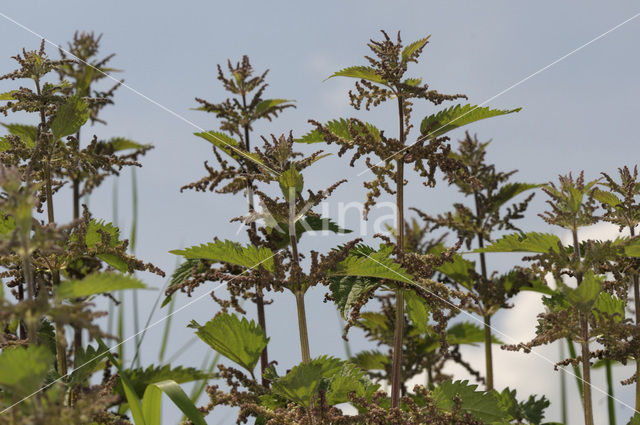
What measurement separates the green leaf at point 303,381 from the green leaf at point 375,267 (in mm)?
515

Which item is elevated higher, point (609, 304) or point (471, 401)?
point (609, 304)

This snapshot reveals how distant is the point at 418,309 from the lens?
4.48 metres

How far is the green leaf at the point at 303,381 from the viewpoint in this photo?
346 centimetres

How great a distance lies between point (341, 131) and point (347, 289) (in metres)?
1.20

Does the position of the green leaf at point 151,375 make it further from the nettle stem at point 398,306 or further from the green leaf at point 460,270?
the green leaf at point 460,270

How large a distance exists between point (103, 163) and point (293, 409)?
201 cm

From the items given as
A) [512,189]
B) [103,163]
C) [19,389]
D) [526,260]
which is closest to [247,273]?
[103,163]

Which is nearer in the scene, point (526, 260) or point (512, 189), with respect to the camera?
point (526, 260)

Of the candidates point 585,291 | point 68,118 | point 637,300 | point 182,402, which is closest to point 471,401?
point 585,291

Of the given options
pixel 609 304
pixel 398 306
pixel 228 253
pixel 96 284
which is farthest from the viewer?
pixel 609 304

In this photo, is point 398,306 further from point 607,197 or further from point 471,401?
point 607,197

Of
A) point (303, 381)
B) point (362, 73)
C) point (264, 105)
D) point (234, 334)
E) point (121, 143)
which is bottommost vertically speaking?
point (303, 381)

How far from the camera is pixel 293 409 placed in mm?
3688

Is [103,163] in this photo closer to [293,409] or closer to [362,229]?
[362,229]
